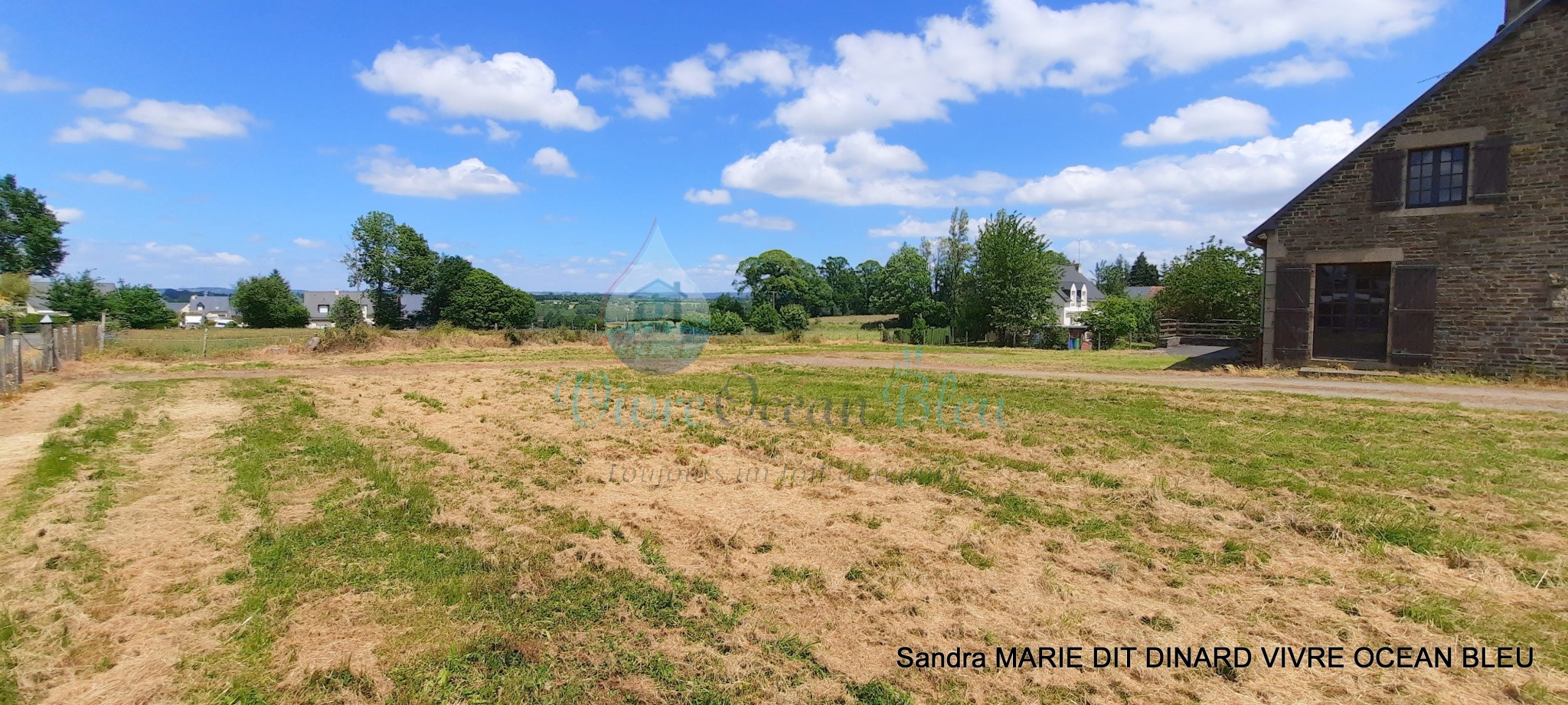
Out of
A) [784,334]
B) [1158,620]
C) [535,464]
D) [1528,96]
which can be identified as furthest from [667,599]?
[784,334]

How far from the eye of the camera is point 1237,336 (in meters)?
32.3

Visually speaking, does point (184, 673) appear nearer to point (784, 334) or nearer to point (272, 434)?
point (272, 434)

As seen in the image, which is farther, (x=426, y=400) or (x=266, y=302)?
(x=266, y=302)

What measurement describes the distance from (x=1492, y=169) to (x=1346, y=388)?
7045 millimetres

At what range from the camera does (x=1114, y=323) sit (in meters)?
40.5

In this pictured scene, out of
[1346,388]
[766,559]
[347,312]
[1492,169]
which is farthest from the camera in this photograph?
[347,312]

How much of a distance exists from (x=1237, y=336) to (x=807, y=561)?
35.7 m

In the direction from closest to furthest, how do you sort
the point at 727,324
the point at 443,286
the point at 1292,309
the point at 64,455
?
the point at 64,455
the point at 1292,309
the point at 727,324
the point at 443,286

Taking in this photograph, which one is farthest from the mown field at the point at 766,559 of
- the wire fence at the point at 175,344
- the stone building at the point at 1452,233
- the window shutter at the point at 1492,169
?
the wire fence at the point at 175,344

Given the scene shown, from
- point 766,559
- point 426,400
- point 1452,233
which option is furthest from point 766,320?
point 766,559

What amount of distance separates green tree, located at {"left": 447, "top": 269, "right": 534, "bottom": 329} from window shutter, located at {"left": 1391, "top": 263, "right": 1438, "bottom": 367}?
46.7 metres

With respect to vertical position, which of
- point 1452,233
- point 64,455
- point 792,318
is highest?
point 1452,233

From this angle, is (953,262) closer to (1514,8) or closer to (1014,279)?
(1014,279)

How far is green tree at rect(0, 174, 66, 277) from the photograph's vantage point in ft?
154
